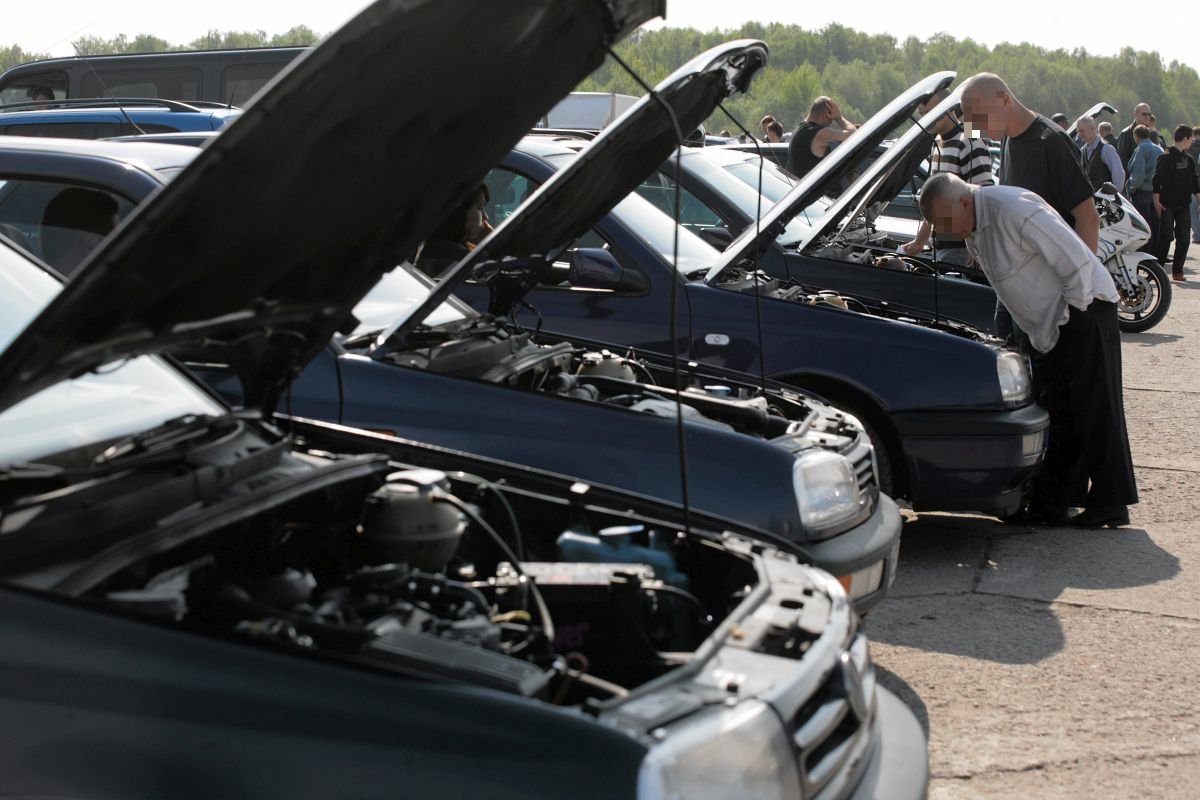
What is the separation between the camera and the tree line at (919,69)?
88000 mm

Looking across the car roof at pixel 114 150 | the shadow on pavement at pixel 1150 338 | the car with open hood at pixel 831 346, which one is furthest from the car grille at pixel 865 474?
the shadow on pavement at pixel 1150 338

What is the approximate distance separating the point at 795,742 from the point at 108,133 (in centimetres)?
964

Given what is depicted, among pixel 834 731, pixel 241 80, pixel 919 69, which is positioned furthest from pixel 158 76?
pixel 919 69

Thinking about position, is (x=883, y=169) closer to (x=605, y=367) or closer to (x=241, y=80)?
(x=605, y=367)

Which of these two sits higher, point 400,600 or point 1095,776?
point 400,600

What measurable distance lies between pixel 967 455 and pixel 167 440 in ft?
13.2

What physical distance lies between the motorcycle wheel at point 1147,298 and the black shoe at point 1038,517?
287 inches

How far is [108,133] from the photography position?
10.6m

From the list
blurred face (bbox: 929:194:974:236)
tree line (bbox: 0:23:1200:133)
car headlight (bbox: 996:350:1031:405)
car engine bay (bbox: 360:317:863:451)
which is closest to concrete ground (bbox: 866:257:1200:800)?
car headlight (bbox: 996:350:1031:405)

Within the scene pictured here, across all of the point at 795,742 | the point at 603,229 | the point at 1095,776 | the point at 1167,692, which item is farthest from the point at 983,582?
the point at 795,742

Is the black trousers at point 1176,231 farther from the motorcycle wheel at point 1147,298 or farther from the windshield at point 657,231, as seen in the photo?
the windshield at point 657,231

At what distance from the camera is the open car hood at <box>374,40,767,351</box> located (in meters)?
4.67

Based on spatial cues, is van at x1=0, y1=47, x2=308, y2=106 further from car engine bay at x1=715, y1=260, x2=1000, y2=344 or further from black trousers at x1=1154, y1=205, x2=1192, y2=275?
black trousers at x1=1154, y1=205, x2=1192, y2=275

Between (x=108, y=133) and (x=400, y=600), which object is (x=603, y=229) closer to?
(x=400, y=600)
